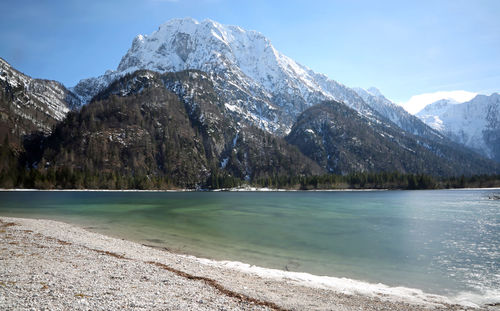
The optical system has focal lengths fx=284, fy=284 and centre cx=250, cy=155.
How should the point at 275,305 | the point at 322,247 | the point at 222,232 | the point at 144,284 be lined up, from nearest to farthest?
the point at 275,305 < the point at 144,284 < the point at 322,247 < the point at 222,232

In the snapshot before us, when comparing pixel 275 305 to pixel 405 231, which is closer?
pixel 275 305

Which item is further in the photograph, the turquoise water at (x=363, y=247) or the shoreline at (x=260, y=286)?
the turquoise water at (x=363, y=247)

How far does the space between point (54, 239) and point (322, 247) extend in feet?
103

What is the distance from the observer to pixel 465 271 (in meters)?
26.3

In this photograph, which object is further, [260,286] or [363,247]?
[363,247]

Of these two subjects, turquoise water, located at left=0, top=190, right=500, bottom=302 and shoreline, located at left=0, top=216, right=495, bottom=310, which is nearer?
shoreline, located at left=0, top=216, right=495, bottom=310

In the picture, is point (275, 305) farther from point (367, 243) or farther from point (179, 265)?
point (367, 243)

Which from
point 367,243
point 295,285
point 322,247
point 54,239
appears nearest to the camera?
point 295,285

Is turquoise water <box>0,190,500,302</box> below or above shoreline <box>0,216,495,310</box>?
below

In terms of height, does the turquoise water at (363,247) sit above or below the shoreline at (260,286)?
below

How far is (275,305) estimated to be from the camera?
1570cm

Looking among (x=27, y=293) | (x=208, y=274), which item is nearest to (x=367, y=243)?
(x=208, y=274)

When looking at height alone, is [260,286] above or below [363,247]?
above

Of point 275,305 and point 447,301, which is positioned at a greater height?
point 275,305
